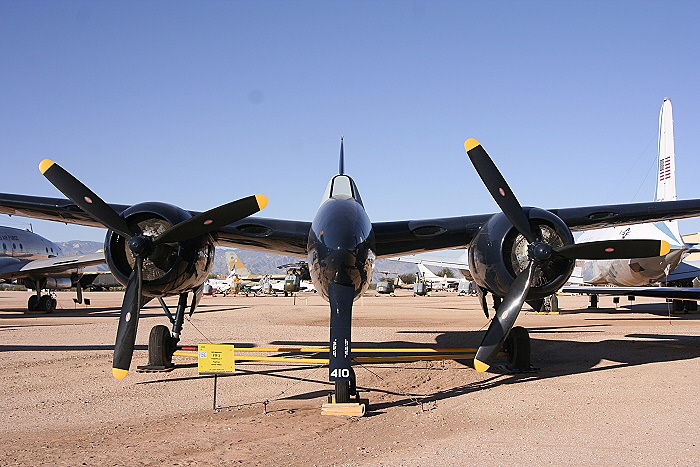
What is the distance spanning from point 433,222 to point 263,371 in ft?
17.1

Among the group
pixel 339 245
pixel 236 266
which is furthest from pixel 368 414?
pixel 236 266

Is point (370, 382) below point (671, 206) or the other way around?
below

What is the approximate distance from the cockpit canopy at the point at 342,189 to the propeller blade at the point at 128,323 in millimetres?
3738

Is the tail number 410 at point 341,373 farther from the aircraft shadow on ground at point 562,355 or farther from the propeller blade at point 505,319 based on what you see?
the propeller blade at point 505,319

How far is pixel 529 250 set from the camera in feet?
35.8

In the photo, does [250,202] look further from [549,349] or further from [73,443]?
[549,349]

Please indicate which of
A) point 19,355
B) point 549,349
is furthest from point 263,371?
point 549,349

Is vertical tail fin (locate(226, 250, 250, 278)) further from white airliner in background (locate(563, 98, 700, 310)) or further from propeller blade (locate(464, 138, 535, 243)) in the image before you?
propeller blade (locate(464, 138, 535, 243))

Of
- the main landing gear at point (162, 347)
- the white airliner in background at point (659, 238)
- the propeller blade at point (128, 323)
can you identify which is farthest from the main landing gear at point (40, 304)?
the white airliner in background at point (659, 238)

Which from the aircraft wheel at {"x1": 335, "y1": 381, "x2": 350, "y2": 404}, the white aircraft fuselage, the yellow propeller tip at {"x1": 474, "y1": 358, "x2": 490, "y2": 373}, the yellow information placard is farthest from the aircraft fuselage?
the white aircraft fuselage

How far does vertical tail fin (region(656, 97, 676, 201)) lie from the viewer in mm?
30766

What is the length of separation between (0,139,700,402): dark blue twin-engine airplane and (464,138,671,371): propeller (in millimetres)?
19

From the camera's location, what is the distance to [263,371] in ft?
44.9

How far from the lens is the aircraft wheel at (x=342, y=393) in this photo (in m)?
9.23
